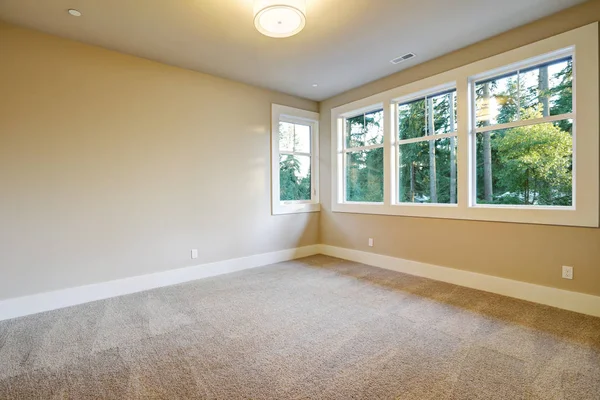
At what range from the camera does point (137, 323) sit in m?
2.62

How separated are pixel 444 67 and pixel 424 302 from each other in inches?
110

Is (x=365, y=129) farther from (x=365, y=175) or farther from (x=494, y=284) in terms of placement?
(x=494, y=284)

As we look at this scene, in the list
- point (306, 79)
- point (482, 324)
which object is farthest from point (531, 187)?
point (306, 79)

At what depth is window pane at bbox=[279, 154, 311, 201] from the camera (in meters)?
4.96

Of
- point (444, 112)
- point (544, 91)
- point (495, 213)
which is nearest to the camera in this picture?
point (544, 91)

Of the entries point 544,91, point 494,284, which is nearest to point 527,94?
point 544,91

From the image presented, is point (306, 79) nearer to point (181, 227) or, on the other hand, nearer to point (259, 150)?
point (259, 150)

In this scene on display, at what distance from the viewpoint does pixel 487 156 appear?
3.40 m

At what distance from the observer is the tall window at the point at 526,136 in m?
2.90

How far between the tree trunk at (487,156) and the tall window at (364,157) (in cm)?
140

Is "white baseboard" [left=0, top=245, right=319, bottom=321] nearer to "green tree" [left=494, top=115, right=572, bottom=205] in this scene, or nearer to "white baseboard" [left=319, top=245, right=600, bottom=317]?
"white baseboard" [left=319, top=245, right=600, bottom=317]

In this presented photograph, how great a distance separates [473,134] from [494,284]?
1.73 meters

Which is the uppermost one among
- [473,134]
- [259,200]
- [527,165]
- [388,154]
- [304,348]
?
[473,134]

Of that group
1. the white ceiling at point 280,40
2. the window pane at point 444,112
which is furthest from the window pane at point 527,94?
the white ceiling at point 280,40
